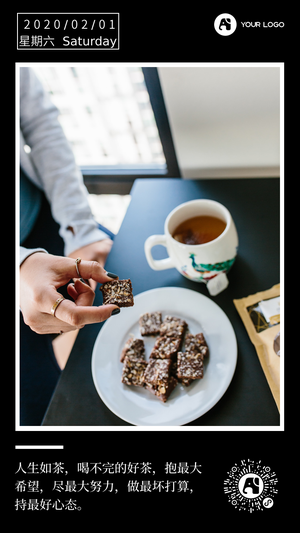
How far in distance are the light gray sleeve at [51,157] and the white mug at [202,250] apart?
0.11 meters

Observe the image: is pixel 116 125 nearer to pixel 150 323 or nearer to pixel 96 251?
pixel 96 251

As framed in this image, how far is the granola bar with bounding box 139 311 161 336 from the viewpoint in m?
0.44

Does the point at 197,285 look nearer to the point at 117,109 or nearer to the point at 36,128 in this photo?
the point at 36,128

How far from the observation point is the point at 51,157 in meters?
0.55

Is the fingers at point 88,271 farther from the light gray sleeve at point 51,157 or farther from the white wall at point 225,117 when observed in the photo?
the white wall at point 225,117

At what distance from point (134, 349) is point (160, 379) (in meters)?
0.06
